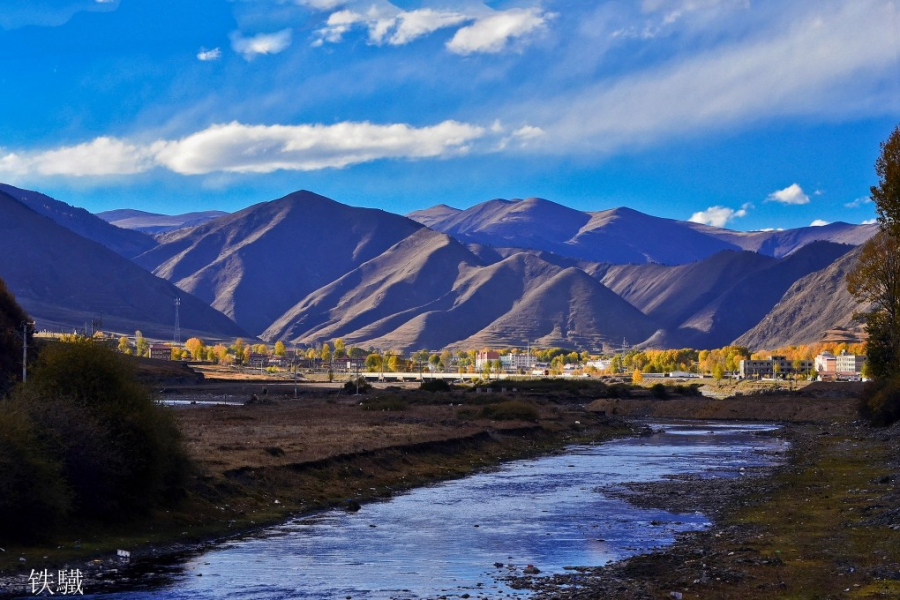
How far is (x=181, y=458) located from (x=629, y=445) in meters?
56.5

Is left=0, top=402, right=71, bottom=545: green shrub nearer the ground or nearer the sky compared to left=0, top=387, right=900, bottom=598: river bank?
nearer the sky

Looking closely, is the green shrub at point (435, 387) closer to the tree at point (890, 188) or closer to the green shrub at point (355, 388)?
the green shrub at point (355, 388)

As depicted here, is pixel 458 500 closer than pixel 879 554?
No

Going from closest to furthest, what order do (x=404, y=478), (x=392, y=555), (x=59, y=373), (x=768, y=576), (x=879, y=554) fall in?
(x=768, y=576)
(x=879, y=554)
(x=392, y=555)
(x=59, y=373)
(x=404, y=478)

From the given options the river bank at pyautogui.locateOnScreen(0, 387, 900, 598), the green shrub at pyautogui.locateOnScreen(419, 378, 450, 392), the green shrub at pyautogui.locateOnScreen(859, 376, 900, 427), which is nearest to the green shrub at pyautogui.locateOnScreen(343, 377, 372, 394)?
the green shrub at pyautogui.locateOnScreen(419, 378, 450, 392)

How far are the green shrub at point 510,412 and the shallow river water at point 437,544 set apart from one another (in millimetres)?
44032

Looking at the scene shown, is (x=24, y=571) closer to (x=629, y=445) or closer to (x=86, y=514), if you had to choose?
(x=86, y=514)

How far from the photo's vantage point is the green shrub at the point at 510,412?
102 meters

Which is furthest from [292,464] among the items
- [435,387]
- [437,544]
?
[435,387]

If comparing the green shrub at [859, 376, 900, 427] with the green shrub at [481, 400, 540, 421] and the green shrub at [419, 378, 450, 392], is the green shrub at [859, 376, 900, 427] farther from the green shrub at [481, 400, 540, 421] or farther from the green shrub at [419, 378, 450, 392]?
the green shrub at [419, 378, 450, 392]

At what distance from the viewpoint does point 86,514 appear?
32312 mm

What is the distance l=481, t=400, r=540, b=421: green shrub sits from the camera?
102006 mm

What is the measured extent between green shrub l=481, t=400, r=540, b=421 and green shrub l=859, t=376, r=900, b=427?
104 ft

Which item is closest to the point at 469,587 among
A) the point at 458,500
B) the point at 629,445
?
the point at 458,500
